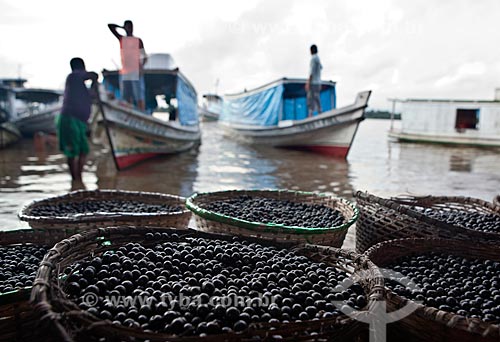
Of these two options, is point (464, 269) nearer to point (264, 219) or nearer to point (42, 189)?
point (264, 219)

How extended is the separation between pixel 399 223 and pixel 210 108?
37417 mm

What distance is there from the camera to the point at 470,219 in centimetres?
291

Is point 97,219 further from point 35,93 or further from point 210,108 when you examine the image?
point 210,108

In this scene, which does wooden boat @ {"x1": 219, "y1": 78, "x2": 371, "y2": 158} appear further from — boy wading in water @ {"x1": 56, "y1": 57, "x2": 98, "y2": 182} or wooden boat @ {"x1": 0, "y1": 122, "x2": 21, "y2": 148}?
wooden boat @ {"x1": 0, "y1": 122, "x2": 21, "y2": 148}

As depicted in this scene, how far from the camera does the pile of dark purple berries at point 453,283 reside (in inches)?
64.6

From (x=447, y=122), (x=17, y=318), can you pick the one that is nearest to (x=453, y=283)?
(x=17, y=318)

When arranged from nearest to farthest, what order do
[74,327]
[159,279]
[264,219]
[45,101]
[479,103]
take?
[74,327], [159,279], [264,219], [479,103], [45,101]

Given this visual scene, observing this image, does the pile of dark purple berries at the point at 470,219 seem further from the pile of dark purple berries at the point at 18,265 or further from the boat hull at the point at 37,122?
the boat hull at the point at 37,122

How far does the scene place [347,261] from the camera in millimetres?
1830

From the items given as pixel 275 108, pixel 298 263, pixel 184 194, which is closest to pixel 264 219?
pixel 298 263

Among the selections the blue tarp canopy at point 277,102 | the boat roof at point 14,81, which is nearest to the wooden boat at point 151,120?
the blue tarp canopy at point 277,102

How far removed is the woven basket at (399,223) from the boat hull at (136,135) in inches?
218

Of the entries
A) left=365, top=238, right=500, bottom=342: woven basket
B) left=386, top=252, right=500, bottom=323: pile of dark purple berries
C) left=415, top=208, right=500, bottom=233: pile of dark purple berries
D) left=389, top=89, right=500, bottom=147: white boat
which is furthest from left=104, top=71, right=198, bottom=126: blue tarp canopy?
left=389, top=89, right=500, bottom=147: white boat

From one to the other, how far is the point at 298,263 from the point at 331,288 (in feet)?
0.91
